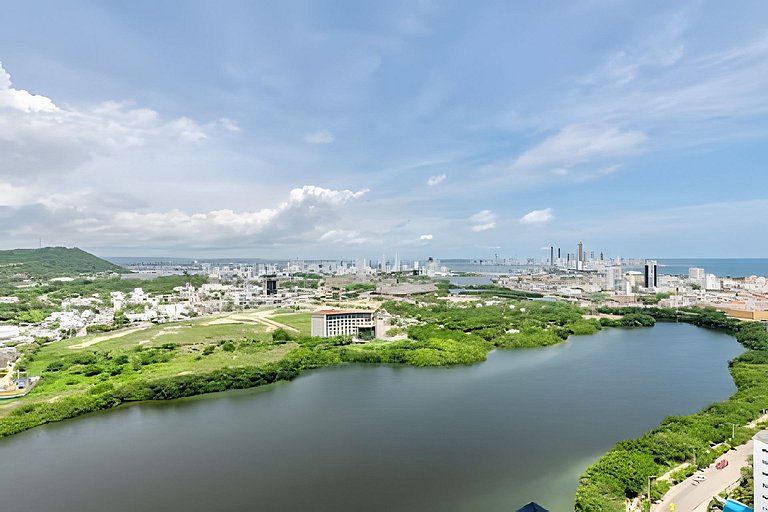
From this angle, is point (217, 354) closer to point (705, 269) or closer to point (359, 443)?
point (359, 443)

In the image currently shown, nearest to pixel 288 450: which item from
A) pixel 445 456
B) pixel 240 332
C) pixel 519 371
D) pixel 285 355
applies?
pixel 445 456

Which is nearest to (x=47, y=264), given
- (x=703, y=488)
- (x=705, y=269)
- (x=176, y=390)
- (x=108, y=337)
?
(x=108, y=337)

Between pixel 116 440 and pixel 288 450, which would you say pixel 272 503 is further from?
pixel 116 440

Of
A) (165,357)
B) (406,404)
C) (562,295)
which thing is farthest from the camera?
(562,295)

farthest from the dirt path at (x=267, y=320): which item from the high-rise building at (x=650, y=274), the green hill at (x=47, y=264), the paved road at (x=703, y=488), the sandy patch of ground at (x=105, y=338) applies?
the high-rise building at (x=650, y=274)

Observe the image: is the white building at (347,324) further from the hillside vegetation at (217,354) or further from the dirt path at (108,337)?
the dirt path at (108,337)

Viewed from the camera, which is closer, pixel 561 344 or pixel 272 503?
pixel 272 503
